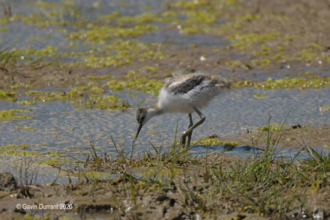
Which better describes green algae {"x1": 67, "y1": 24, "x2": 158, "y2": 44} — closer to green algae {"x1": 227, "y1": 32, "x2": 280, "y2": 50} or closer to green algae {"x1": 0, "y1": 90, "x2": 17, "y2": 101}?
green algae {"x1": 227, "y1": 32, "x2": 280, "y2": 50}

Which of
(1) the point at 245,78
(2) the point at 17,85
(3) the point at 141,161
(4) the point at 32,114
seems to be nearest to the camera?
(3) the point at 141,161

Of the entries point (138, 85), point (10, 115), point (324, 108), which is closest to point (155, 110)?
point (10, 115)

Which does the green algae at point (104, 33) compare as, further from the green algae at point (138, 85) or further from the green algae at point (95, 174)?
the green algae at point (95, 174)

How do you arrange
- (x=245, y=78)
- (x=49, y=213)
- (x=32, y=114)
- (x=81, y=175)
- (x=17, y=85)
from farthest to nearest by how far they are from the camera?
1. (x=245, y=78)
2. (x=17, y=85)
3. (x=32, y=114)
4. (x=81, y=175)
5. (x=49, y=213)

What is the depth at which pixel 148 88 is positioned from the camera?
9.27 meters

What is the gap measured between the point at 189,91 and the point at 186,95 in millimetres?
66

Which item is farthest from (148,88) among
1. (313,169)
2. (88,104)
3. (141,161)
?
(313,169)

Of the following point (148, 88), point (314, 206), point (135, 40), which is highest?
point (135, 40)

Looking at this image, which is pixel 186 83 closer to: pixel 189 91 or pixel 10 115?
pixel 189 91

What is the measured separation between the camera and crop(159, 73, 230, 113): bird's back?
6.84 meters

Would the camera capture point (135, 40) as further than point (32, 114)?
Yes

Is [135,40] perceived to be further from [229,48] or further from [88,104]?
[88,104]

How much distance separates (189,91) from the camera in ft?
22.5

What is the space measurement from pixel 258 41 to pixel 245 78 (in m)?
2.17
